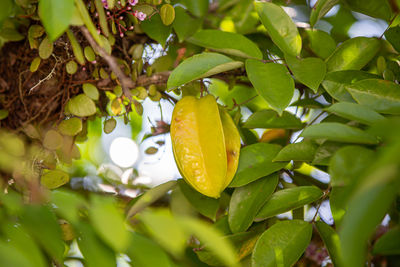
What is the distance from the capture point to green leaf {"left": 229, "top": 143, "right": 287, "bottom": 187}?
797mm

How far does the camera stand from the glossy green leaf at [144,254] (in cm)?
47

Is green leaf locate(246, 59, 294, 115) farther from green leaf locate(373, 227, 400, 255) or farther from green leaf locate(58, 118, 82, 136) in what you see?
green leaf locate(58, 118, 82, 136)

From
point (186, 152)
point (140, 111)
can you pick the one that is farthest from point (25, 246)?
point (140, 111)

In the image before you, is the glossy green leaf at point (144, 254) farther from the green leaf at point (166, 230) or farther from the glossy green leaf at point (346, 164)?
the glossy green leaf at point (346, 164)

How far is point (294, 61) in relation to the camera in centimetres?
81

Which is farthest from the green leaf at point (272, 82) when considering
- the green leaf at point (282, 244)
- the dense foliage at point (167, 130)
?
the green leaf at point (282, 244)

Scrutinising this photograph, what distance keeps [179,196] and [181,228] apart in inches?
21.3

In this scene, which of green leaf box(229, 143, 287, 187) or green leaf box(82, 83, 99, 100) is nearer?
green leaf box(229, 143, 287, 187)

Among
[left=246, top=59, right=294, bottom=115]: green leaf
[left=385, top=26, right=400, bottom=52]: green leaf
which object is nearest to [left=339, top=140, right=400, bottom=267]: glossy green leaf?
[left=246, top=59, right=294, bottom=115]: green leaf

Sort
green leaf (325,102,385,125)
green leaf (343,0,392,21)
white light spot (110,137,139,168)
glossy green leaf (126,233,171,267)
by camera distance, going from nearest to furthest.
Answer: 1. glossy green leaf (126,233,171,267)
2. green leaf (325,102,385,125)
3. green leaf (343,0,392,21)
4. white light spot (110,137,139,168)

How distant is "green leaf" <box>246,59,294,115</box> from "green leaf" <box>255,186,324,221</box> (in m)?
0.17

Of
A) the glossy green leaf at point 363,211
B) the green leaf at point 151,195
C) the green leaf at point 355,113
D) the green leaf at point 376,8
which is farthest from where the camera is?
the green leaf at point 376,8

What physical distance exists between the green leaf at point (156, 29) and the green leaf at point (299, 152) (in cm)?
39

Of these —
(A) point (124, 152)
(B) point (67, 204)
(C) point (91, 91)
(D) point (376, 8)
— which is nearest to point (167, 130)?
(C) point (91, 91)
